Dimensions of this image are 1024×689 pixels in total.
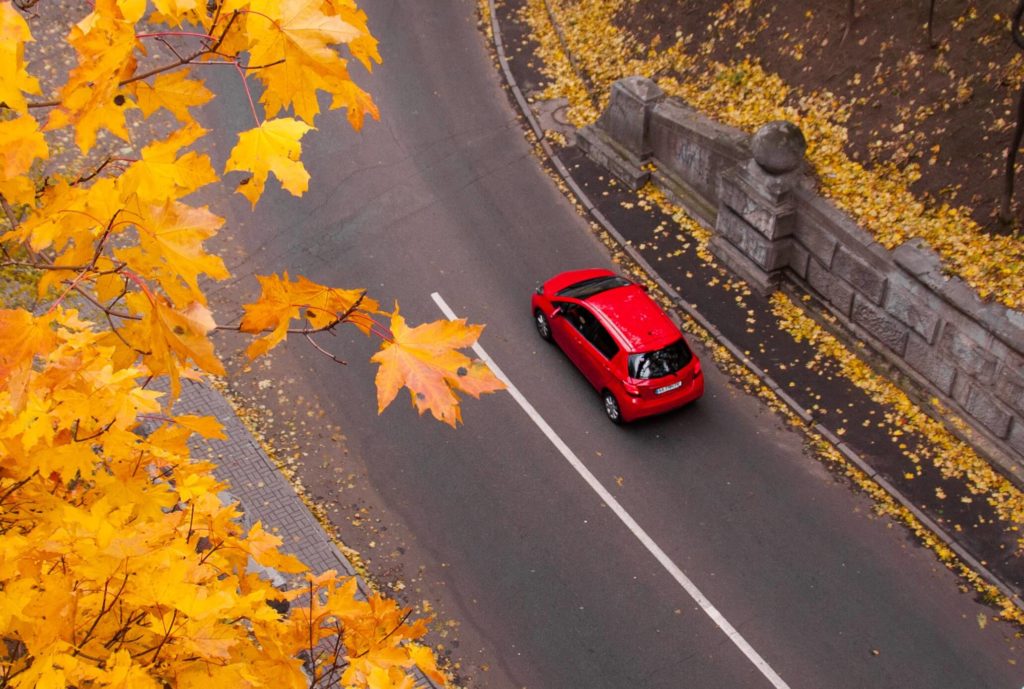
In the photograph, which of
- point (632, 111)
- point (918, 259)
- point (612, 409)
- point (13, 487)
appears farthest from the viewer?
point (632, 111)

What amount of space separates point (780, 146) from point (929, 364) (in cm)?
410

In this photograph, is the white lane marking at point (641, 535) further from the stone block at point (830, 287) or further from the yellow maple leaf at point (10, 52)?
the yellow maple leaf at point (10, 52)

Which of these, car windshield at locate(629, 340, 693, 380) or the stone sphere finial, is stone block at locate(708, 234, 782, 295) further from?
car windshield at locate(629, 340, 693, 380)

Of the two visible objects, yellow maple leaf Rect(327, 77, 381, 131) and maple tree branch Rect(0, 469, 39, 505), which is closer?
yellow maple leaf Rect(327, 77, 381, 131)

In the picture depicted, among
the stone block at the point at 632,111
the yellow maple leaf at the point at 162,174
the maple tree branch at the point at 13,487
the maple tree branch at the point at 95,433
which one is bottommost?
the stone block at the point at 632,111

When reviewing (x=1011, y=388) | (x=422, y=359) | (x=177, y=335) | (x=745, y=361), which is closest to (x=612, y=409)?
(x=745, y=361)

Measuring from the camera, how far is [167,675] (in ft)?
17.6

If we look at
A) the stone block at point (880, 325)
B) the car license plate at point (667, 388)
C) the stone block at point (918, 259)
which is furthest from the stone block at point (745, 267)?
the car license plate at point (667, 388)

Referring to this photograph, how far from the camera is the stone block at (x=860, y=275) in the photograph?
15.4 meters

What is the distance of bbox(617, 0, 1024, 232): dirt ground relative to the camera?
15500 millimetres

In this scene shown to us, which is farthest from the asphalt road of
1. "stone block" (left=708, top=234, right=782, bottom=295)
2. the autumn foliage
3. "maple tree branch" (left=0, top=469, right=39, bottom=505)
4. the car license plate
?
"maple tree branch" (left=0, top=469, right=39, bottom=505)

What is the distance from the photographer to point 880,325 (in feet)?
51.3

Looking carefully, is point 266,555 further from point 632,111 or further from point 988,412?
point 632,111

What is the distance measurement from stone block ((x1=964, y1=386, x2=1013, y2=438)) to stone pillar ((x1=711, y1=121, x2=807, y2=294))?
3.89m
